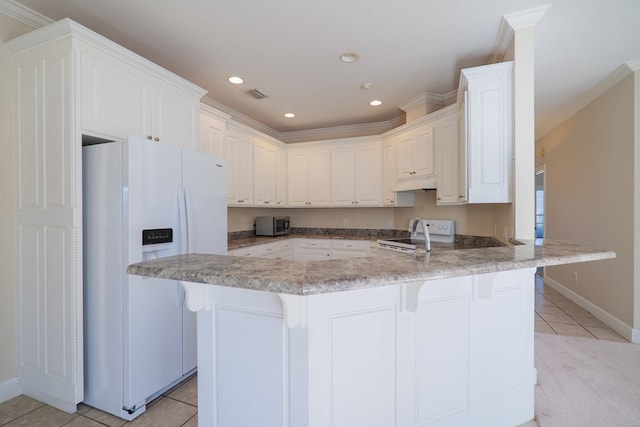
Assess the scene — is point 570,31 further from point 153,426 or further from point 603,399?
point 153,426

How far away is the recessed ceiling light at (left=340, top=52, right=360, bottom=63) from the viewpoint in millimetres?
2631

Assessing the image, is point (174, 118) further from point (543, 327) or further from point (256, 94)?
point (543, 327)

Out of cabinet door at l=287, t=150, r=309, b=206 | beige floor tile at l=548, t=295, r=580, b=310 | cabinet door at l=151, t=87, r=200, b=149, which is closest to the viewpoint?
cabinet door at l=151, t=87, r=200, b=149

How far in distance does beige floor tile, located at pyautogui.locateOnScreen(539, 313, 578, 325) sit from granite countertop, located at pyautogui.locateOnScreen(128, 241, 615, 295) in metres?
2.75

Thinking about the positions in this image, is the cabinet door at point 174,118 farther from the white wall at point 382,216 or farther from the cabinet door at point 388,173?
the cabinet door at point 388,173

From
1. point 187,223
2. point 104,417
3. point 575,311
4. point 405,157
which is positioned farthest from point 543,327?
point 104,417

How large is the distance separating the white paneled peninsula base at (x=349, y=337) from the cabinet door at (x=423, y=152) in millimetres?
2106

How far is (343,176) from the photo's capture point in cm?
452

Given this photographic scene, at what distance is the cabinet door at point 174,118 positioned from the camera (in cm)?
238

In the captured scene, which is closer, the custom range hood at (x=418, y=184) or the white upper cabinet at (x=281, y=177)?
the custom range hood at (x=418, y=184)

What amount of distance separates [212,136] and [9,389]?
2629mm

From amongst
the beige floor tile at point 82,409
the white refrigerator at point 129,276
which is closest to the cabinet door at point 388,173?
the white refrigerator at point 129,276

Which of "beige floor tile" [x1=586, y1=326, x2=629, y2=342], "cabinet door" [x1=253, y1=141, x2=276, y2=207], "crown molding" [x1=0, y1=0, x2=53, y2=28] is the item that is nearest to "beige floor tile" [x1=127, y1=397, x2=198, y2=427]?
"cabinet door" [x1=253, y1=141, x2=276, y2=207]

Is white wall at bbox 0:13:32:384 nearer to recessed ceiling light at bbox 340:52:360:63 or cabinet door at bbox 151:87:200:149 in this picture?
cabinet door at bbox 151:87:200:149
